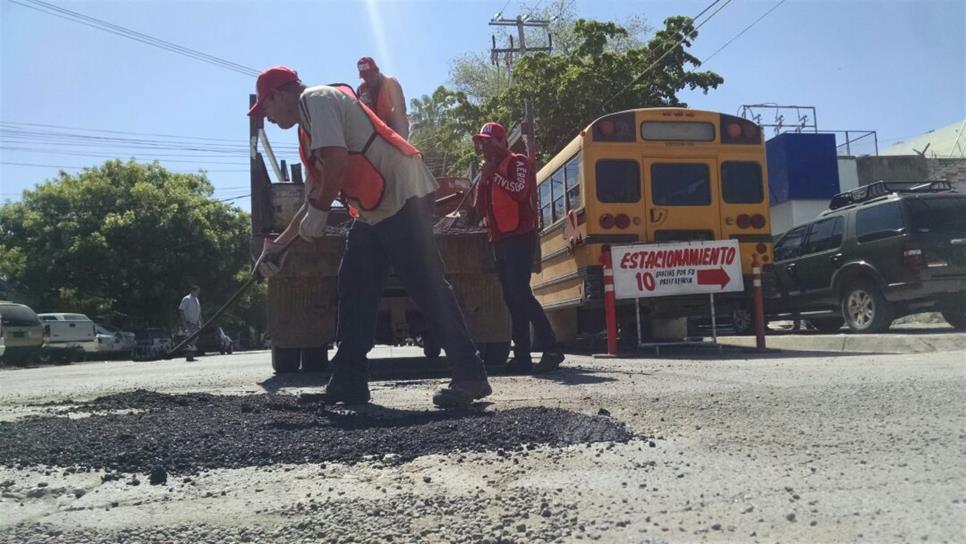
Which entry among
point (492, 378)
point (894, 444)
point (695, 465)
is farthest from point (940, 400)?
point (492, 378)

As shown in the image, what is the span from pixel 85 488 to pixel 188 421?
3.91 feet

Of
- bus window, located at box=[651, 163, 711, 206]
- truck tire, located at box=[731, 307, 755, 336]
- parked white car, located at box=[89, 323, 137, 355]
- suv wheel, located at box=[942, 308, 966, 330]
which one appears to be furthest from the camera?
parked white car, located at box=[89, 323, 137, 355]

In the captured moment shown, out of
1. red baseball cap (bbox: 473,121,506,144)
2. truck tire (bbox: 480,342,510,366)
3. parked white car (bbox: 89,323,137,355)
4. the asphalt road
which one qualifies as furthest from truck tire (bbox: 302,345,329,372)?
parked white car (bbox: 89,323,137,355)

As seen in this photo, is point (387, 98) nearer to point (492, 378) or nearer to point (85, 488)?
point (492, 378)

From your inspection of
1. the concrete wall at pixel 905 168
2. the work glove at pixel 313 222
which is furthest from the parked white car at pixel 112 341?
the concrete wall at pixel 905 168

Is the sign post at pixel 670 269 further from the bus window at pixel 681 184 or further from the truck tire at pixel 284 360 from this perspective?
the truck tire at pixel 284 360

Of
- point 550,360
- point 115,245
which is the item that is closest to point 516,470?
point 550,360

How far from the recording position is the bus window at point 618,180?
32.0 feet

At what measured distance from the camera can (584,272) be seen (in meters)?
9.67

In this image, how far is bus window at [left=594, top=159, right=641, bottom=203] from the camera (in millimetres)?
9766

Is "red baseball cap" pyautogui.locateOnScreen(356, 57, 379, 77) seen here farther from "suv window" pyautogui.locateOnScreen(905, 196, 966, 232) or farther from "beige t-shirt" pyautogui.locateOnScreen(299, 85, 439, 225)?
"suv window" pyautogui.locateOnScreen(905, 196, 966, 232)

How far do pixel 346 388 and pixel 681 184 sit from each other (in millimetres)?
6635

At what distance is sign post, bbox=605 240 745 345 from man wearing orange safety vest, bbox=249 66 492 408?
501 cm

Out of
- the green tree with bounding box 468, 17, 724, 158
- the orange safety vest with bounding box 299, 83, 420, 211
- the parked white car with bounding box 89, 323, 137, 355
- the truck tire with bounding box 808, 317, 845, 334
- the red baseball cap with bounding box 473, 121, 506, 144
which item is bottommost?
the truck tire with bounding box 808, 317, 845, 334
